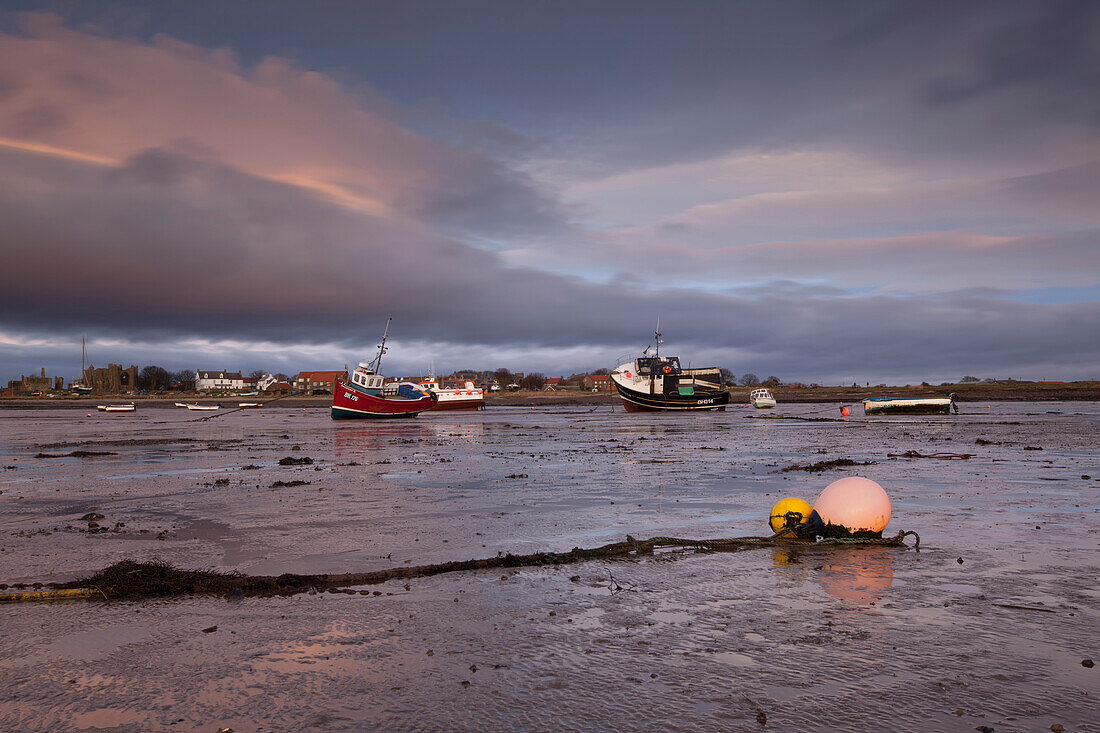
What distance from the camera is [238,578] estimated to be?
779cm

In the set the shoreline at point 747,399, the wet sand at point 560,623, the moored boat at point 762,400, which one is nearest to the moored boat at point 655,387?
the moored boat at point 762,400

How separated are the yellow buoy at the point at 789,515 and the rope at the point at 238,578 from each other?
0.96m

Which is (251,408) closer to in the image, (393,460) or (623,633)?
(393,460)

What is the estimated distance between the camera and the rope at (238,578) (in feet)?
23.8

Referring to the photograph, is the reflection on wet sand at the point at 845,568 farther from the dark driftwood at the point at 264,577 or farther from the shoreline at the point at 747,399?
the shoreline at the point at 747,399

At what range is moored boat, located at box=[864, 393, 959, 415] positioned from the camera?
58281 mm

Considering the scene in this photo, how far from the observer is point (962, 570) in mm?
8102

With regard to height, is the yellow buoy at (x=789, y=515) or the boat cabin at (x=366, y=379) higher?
the boat cabin at (x=366, y=379)

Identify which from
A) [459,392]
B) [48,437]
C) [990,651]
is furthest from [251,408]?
[990,651]

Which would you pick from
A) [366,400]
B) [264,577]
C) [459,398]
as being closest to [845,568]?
[264,577]

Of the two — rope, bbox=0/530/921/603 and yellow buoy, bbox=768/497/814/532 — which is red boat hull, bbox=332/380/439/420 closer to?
rope, bbox=0/530/921/603

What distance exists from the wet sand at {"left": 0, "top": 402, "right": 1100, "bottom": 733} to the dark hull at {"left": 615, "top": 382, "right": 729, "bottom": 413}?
2091 inches

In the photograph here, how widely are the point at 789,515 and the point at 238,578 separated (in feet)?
23.5

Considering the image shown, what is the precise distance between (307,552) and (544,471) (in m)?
10.6
